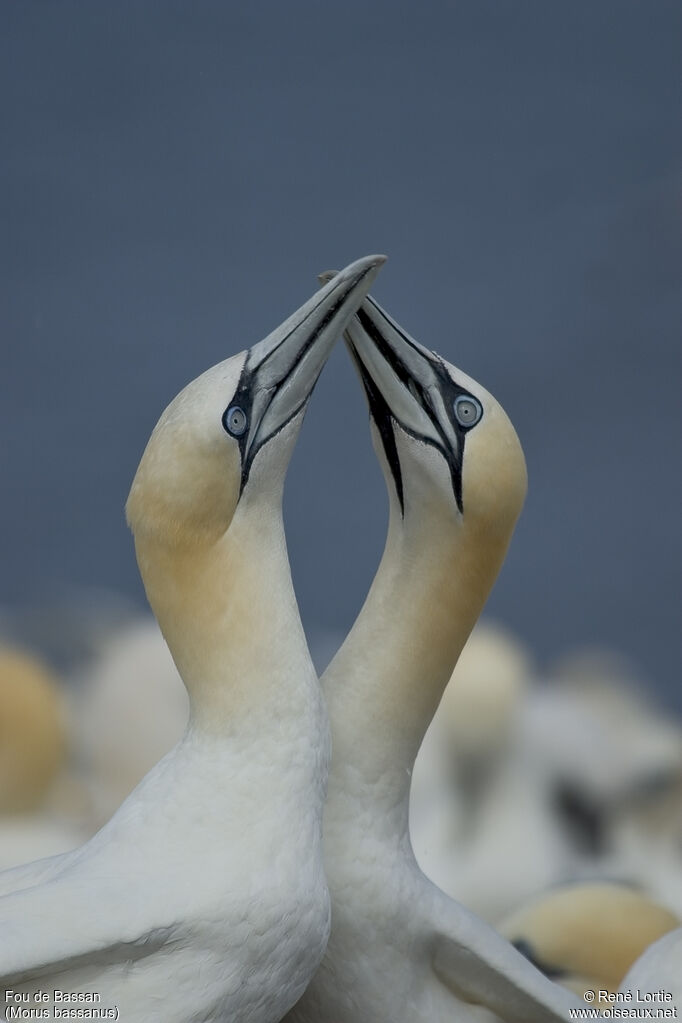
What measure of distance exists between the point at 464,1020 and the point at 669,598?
1983 mm

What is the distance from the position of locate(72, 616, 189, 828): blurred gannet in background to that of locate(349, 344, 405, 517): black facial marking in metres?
1.65

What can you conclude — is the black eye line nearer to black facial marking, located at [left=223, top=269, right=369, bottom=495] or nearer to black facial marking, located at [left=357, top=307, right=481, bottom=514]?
black facial marking, located at [left=223, top=269, right=369, bottom=495]

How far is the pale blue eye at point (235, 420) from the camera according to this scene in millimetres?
2596

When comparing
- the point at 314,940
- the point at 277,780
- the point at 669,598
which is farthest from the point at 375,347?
the point at 669,598

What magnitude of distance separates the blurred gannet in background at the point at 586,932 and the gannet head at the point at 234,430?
1779mm

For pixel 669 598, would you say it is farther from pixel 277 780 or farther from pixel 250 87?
pixel 277 780

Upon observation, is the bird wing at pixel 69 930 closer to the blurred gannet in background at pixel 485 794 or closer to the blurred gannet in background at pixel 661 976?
the blurred gannet in background at pixel 661 976

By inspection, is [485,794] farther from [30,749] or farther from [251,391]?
[251,391]

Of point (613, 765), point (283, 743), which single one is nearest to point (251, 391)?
point (283, 743)

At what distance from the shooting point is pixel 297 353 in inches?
106

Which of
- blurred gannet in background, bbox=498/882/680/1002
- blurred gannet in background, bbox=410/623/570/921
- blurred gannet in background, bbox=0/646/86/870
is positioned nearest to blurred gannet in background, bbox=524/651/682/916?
blurred gannet in background, bbox=410/623/570/921

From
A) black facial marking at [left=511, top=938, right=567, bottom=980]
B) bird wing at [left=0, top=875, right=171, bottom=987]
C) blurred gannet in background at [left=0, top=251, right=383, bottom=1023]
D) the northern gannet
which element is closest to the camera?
bird wing at [left=0, top=875, right=171, bottom=987]

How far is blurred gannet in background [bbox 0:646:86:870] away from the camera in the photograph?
437 cm

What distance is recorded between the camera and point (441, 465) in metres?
2.81
